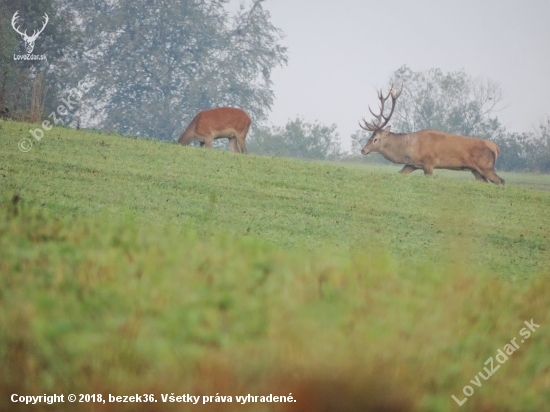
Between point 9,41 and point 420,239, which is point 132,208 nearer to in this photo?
point 420,239

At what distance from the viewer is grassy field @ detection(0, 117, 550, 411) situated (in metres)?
2.40

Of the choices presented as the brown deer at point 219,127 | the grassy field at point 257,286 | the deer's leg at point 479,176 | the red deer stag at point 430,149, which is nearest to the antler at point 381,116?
the red deer stag at point 430,149

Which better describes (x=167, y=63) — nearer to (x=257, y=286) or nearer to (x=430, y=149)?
(x=430, y=149)

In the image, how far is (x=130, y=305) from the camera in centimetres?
276

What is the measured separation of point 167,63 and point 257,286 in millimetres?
7932

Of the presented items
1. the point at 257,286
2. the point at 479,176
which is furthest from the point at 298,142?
the point at 257,286

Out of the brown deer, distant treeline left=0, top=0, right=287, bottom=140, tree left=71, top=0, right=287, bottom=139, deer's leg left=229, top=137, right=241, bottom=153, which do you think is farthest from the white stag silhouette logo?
deer's leg left=229, top=137, right=241, bottom=153

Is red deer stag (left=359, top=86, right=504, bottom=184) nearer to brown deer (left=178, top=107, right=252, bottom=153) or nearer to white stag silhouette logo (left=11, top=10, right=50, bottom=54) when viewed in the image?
brown deer (left=178, top=107, right=252, bottom=153)

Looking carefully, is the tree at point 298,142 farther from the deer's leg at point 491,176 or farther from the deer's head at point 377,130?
the deer's leg at point 491,176

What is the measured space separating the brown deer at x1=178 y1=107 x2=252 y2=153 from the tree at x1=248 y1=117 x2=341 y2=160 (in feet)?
1.32

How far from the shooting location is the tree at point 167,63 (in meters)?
9.62

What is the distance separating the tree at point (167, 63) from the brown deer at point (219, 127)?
0.71 metres

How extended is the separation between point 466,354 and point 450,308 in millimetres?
474

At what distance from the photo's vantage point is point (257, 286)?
324 centimetres
